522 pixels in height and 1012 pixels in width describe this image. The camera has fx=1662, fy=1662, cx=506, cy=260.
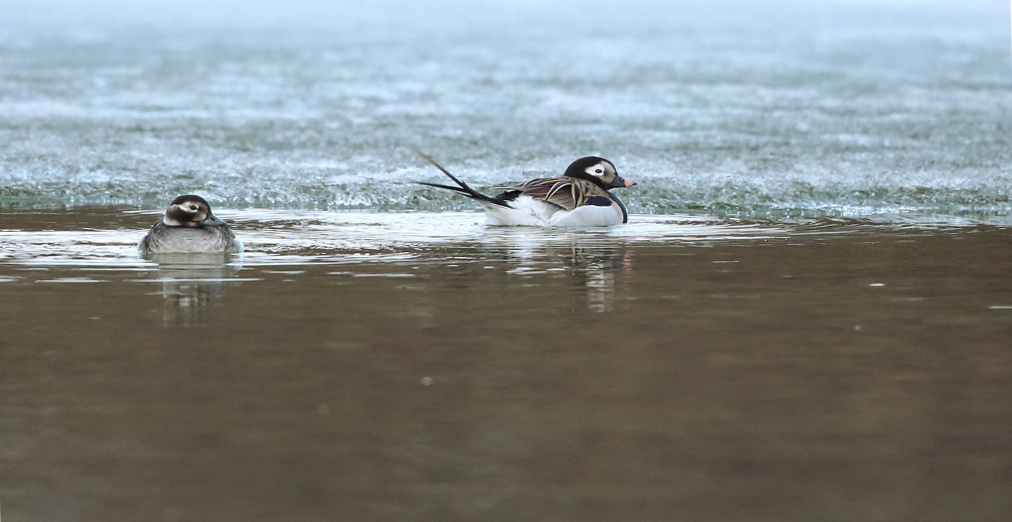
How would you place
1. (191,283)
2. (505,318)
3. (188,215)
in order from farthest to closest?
(188,215), (191,283), (505,318)

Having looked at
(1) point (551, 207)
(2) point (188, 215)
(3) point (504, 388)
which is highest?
(2) point (188, 215)

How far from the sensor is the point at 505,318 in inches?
276

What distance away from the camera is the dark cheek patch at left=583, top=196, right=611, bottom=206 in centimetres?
1185

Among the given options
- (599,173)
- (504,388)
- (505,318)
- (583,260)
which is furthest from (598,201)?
(504,388)

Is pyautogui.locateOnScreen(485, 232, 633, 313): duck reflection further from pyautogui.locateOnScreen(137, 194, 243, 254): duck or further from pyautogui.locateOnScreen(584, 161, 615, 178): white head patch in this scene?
pyautogui.locateOnScreen(137, 194, 243, 254): duck

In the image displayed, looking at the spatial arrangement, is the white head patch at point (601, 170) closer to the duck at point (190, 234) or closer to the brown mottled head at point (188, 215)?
the duck at point (190, 234)

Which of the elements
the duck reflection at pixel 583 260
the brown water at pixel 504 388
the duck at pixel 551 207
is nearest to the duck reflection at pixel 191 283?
the brown water at pixel 504 388

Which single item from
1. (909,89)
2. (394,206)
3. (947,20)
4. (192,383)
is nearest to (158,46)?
(909,89)

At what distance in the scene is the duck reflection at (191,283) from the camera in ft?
23.3

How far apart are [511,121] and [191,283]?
10.3 m

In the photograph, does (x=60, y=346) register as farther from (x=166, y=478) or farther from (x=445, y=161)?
(x=445, y=161)

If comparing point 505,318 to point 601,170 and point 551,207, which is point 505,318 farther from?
point 601,170

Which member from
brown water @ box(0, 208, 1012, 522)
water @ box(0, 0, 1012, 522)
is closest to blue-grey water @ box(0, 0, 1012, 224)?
water @ box(0, 0, 1012, 522)

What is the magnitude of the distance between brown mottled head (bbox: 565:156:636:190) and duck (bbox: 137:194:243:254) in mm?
3634
